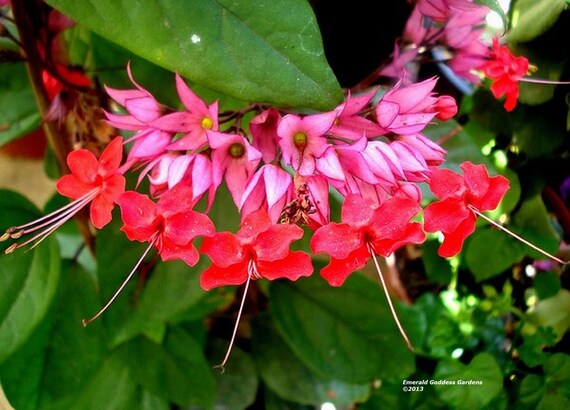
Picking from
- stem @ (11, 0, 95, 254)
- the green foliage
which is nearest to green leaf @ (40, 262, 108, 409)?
the green foliage

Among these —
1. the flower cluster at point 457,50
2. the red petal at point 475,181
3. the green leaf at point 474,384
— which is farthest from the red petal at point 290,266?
the green leaf at point 474,384

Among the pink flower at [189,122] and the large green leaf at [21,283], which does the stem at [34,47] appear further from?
the pink flower at [189,122]

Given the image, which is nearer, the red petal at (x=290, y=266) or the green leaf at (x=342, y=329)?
the red petal at (x=290, y=266)

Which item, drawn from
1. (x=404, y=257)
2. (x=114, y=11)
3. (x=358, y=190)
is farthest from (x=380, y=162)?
(x=404, y=257)

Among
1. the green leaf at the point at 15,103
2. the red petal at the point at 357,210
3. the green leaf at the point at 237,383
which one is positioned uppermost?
the red petal at the point at 357,210

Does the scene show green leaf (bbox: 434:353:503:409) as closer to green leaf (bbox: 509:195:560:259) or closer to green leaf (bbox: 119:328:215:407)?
green leaf (bbox: 509:195:560:259)

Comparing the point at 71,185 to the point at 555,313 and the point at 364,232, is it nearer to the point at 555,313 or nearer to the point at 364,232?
the point at 364,232

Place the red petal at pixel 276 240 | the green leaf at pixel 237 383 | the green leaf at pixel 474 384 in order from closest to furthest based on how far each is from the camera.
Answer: the red petal at pixel 276 240 → the green leaf at pixel 474 384 → the green leaf at pixel 237 383
